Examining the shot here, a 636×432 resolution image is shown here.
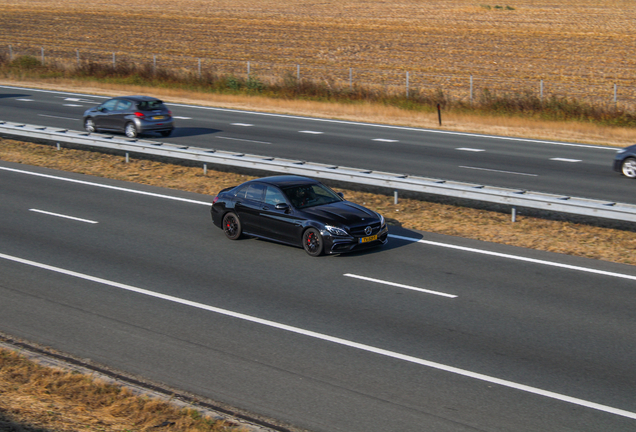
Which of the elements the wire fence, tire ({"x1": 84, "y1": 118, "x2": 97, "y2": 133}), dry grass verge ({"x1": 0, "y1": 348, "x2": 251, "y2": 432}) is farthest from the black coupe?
the wire fence

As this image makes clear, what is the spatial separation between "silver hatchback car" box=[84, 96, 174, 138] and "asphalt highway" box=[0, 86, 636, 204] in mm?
656

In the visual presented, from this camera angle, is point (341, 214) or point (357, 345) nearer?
point (357, 345)

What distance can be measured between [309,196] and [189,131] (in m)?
15.5

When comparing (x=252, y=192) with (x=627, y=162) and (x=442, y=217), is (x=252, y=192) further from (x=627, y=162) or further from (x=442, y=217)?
(x=627, y=162)

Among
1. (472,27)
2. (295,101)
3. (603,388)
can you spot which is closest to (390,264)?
(603,388)

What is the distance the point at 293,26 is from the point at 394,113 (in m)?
39.3

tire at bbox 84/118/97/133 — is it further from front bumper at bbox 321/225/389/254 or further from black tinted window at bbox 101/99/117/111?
front bumper at bbox 321/225/389/254

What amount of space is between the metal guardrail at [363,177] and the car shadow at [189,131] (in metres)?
5.26

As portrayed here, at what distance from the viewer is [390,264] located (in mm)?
13195

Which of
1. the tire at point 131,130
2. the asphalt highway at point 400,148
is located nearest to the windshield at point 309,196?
the asphalt highway at point 400,148

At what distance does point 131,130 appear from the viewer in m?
26.8

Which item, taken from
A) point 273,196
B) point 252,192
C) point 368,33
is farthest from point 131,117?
point 368,33

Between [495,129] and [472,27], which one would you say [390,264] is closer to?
[495,129]

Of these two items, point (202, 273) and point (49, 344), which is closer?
point (49, 344)
